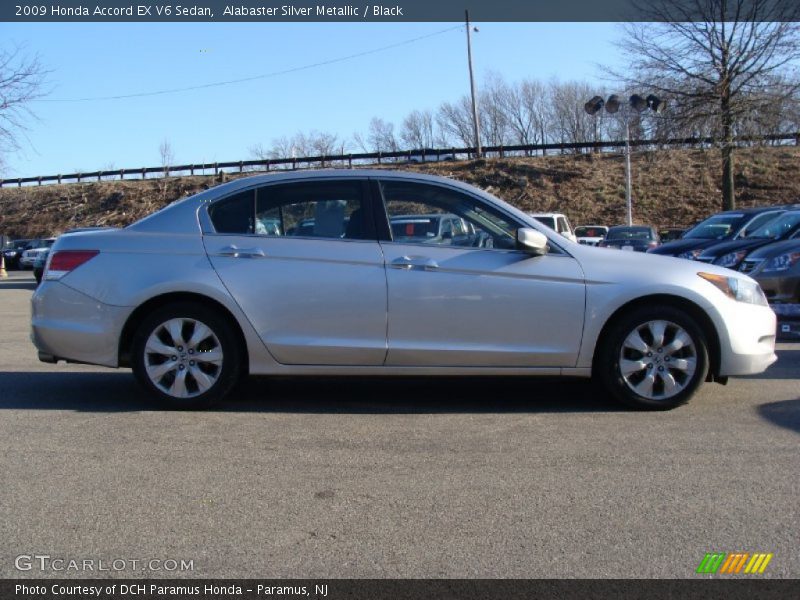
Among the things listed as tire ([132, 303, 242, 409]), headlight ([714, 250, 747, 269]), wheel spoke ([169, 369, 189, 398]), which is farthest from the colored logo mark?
headlight ([714, 250, 747, 269])

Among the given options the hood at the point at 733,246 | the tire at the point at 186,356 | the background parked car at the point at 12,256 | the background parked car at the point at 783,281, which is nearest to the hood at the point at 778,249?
the background parked car at the point at 783,281

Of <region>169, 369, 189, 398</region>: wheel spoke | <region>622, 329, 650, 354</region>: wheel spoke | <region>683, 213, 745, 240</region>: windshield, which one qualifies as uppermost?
<region>683, 213, 745, 240</region>: windshield

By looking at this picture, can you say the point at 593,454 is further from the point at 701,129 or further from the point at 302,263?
the point at 701,129

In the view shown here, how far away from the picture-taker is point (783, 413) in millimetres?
5758

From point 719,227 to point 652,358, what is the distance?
10.5 metres

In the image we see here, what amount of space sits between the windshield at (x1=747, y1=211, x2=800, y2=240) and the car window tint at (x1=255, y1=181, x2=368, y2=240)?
28.1 feet

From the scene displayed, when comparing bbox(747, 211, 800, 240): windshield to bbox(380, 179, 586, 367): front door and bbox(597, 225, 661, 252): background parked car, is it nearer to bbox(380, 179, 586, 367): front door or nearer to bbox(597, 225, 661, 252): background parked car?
bbox(380, 179, 586, 367): front door

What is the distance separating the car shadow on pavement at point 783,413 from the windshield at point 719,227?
918 cm

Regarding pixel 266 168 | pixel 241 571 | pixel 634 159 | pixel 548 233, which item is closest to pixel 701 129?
pixel 634 159

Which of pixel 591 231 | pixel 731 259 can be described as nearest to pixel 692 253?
pixel 731 259

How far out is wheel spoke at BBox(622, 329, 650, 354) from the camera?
227 inches

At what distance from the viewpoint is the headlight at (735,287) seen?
232 inches

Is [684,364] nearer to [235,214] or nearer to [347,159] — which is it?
[235,214]

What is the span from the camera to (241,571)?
333 centimetres
